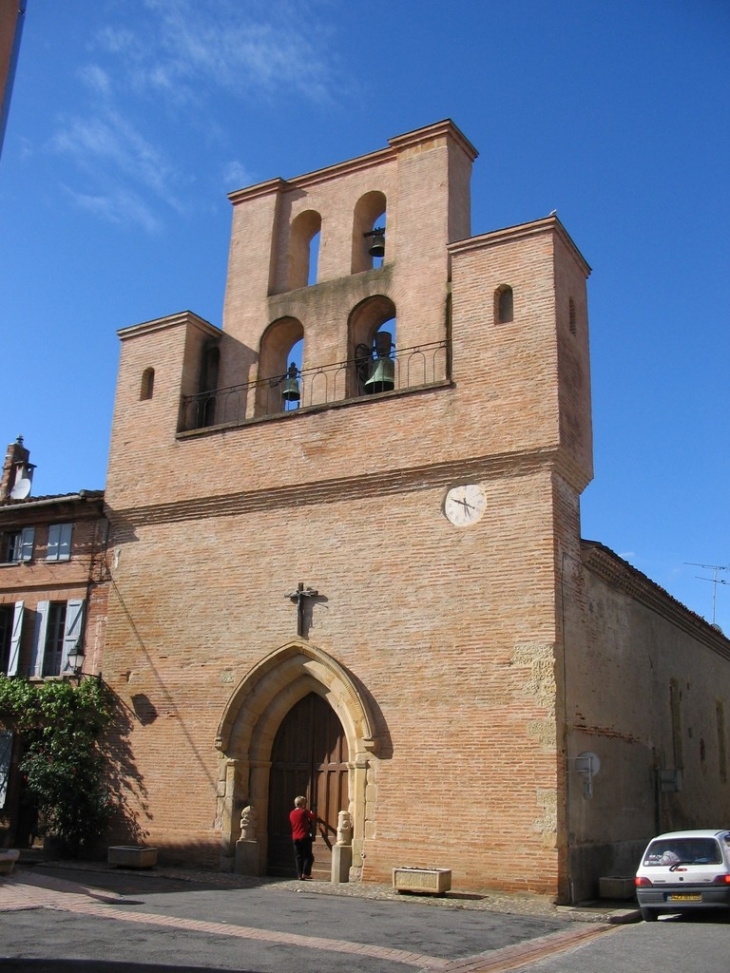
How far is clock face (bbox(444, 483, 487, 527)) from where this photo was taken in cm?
1420

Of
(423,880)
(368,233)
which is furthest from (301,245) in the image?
(423,880)

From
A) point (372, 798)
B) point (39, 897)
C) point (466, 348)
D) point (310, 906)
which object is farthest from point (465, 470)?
point (39, 897)

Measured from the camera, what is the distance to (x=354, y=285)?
56.3 ft

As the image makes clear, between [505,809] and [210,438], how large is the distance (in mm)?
8102

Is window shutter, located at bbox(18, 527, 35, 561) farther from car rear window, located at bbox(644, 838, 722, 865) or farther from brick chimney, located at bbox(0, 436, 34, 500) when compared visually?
car rear window, located at bbox(644, 838, 722, 865)

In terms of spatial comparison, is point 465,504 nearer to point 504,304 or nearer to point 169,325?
point 504,304

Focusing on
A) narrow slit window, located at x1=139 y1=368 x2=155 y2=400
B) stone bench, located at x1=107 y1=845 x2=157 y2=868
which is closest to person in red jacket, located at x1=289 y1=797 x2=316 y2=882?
stone bench, located at x1=107 y1=845 x2=157 y2=868

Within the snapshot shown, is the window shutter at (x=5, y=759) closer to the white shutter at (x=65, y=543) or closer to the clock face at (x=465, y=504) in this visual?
the white shutter at (x=65, y=543)

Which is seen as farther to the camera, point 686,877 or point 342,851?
point 342,851

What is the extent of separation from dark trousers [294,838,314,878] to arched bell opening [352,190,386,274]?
32.1 feet

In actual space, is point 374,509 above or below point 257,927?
above

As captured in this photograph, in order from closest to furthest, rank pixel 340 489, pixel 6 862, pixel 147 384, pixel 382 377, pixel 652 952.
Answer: pixel 652 952 → pixel 6 862 → pixel 340 489 → pixel 382 377 → pixel 147 384

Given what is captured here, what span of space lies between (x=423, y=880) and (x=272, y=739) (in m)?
3.93

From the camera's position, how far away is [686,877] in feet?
39.1
